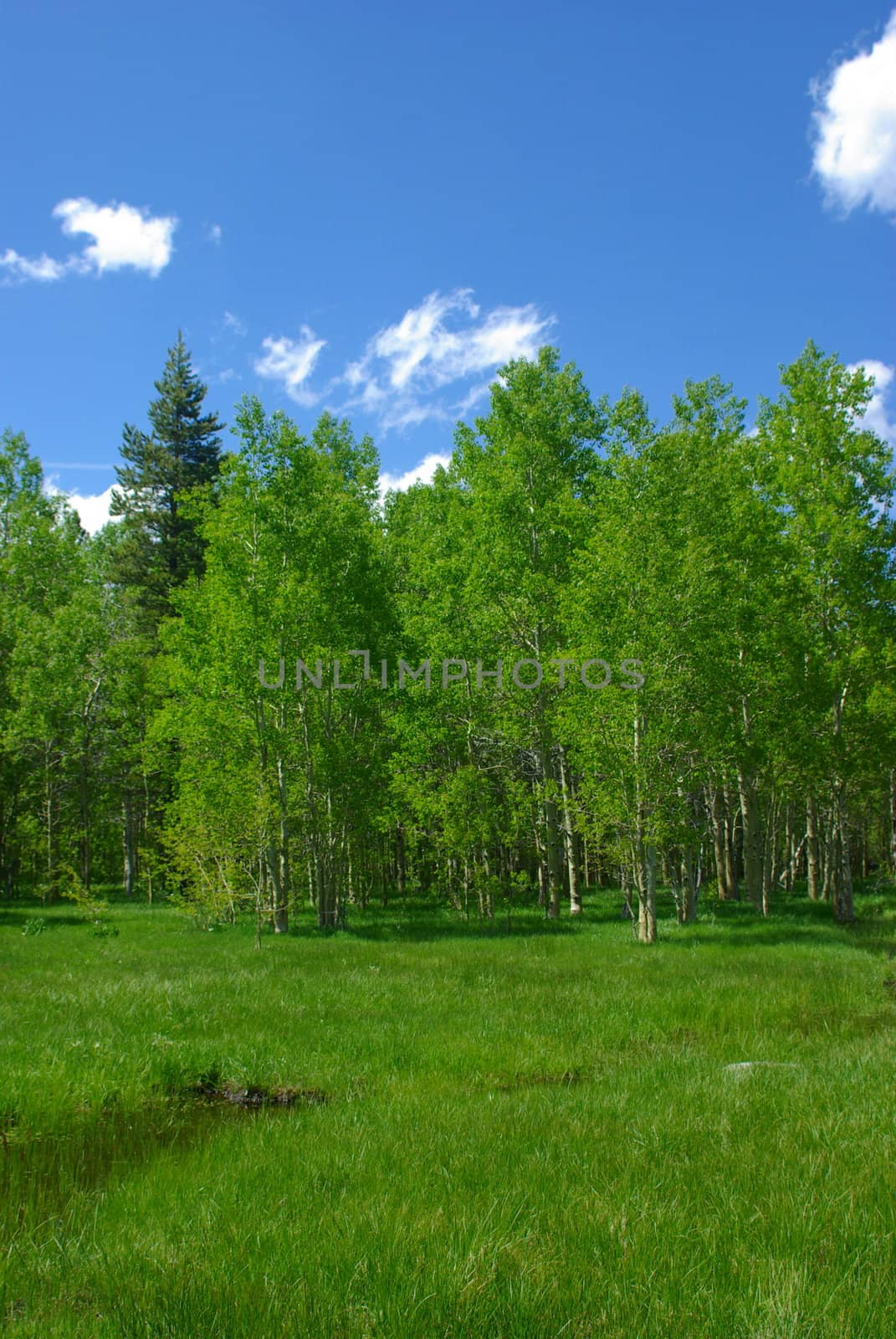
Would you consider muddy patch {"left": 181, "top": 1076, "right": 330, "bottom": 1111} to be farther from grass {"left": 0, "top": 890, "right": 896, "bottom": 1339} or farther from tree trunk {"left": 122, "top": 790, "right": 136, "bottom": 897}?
tree trunk {"left": 122, "top": 790, "right": 136, "bottom": 897}

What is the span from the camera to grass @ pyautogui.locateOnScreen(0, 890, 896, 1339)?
386 centimetres

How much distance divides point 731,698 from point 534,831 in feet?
22.3

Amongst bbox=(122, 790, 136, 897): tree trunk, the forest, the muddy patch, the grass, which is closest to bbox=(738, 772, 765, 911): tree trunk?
the forest

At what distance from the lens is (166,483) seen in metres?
41.6

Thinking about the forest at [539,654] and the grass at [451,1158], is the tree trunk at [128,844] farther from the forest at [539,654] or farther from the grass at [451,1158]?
the grass at [451,1158]

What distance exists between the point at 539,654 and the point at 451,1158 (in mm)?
17628

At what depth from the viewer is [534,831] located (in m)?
24.2

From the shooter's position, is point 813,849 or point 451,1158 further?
point 813,849

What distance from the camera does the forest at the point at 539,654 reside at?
19219 mm

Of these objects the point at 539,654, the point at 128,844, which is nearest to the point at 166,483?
the point at 128,844

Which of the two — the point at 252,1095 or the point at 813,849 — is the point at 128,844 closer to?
the point at 813,849

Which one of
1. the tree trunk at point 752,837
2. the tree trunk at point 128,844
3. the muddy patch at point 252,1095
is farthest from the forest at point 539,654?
the muddy patch at point 252,1095

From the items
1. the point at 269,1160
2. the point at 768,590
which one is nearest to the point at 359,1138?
the point at 269,1160

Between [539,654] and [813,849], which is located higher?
[539,654]
